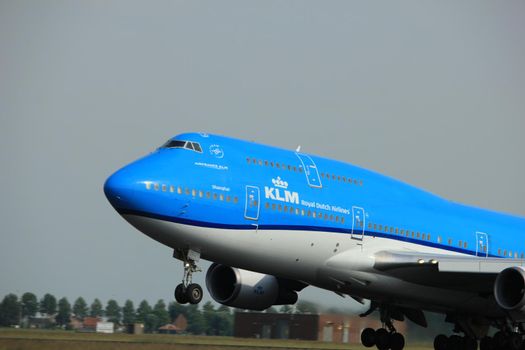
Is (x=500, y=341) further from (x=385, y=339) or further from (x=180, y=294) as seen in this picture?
(x=180, y=294)

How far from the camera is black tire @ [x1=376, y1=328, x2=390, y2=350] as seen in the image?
39.5m

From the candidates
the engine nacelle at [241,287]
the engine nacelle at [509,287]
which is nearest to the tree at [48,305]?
the engine nacelle at [241,287]

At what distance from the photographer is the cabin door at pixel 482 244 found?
3822 cm

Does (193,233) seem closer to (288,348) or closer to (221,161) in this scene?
(221,161)

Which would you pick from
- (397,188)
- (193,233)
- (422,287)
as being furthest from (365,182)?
(193,233)

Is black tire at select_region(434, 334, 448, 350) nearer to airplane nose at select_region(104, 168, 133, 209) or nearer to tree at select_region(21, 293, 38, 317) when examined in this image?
airplane nose at select_region(104, 168, 133, 209)

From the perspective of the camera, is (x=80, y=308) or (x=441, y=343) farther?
(x=80, y=308)

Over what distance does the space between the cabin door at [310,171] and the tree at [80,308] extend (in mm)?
27138

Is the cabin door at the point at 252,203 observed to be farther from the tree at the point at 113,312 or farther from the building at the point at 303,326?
the tree at the point at 113,312

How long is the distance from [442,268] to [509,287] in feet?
7.11

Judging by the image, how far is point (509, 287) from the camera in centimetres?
3409

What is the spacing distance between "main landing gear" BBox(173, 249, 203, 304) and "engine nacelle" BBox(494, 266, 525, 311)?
9209mm

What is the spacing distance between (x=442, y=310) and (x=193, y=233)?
10.5m

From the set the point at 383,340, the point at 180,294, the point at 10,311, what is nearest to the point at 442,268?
the point at 383,340
